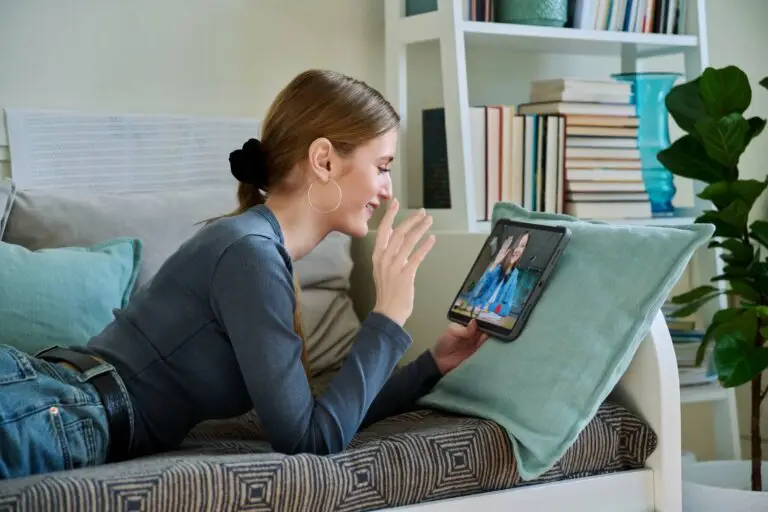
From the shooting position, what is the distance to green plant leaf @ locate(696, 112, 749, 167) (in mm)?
1888

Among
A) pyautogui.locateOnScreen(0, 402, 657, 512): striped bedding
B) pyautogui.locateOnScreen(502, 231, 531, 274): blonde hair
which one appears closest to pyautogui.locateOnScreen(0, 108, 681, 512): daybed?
pyautogui.locateOnScreen(0, 402, 657, 512): striped bedding

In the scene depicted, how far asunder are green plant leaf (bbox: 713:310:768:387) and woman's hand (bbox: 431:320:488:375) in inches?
20.4

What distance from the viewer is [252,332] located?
122 centimetres

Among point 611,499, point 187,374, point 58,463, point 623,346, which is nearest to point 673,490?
point 611,499

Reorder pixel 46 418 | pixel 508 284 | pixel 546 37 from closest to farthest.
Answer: pixel 46 418, pixel 508 284, pixel 546 37

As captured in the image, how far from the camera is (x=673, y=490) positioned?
1.43 metres

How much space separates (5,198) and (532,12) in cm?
113

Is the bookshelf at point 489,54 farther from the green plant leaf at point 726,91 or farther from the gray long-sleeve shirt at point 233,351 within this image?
the gray long-sleeve shirt at point 233,351

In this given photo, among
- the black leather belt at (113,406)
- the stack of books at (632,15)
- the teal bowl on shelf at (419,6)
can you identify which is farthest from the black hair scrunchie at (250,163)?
the stack of books at (632,15)

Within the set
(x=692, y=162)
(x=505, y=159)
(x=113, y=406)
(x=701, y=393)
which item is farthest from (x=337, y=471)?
(x=701, y=393)

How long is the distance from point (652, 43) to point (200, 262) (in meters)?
1.39

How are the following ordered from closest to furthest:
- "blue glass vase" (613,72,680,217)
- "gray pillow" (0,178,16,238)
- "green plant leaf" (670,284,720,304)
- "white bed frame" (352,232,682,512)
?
"white bed frame" (352,232,682,512), "gray pillow" (0,178,16,238), "green plant leaf" (670,284,720,304), "blue glass vase" (613,72,680,217)

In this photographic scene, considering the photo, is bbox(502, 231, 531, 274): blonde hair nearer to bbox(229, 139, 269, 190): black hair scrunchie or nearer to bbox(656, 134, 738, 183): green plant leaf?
bbox(229, 139, 269, 190): black hair scrunchie

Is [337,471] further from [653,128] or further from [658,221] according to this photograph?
[653,128]
